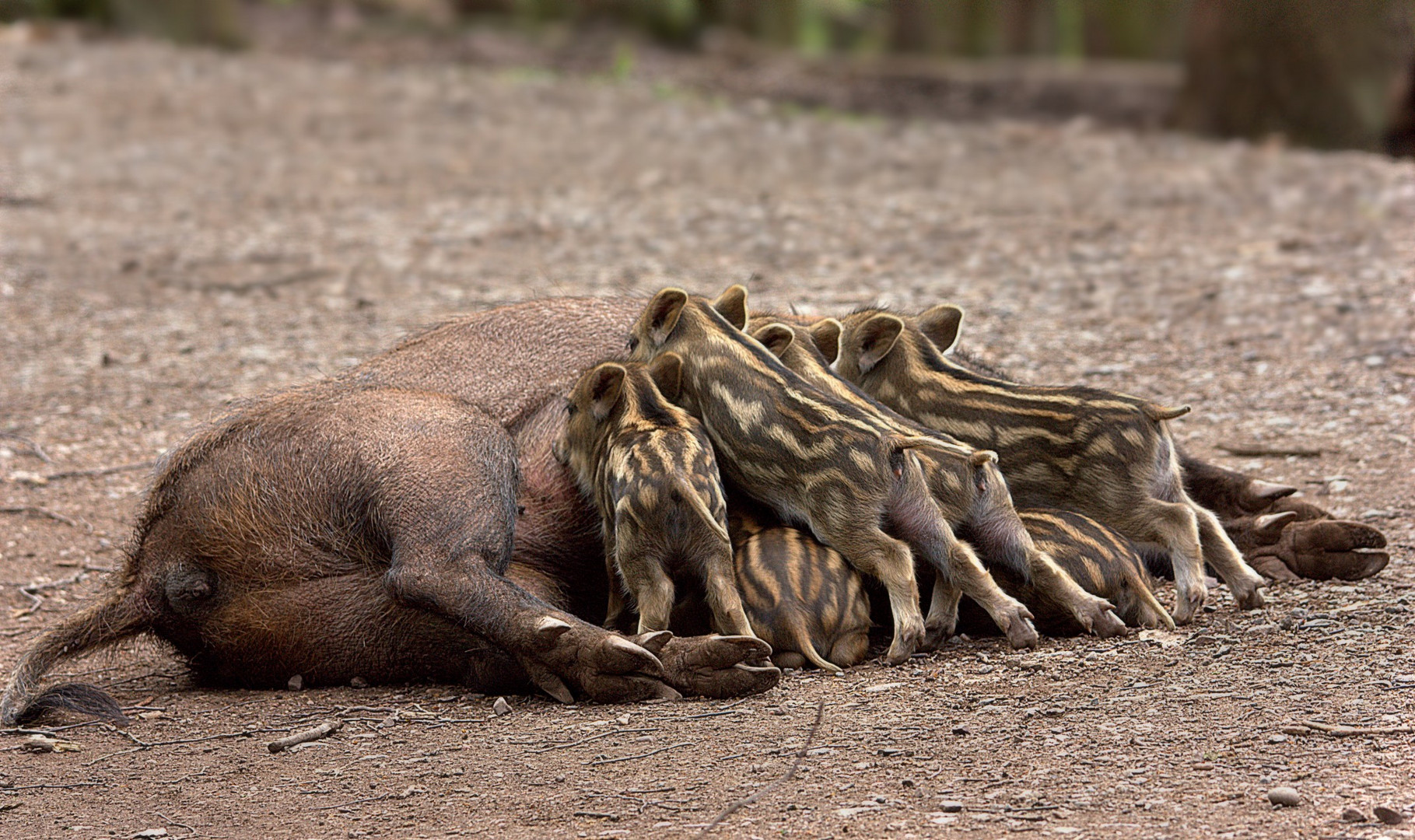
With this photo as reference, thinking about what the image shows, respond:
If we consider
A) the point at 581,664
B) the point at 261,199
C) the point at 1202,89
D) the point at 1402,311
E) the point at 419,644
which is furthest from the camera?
the point at 1202,89

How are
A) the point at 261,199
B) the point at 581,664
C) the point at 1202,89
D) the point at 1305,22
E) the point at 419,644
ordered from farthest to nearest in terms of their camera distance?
the point at 1202,89, the point at 1305,22, the point at 261,199, the point at 419,644, the point at 581,664

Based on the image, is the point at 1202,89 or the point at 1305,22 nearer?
the point at 1305,22

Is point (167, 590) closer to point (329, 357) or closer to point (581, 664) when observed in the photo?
point (581, 664)

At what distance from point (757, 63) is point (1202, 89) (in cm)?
899

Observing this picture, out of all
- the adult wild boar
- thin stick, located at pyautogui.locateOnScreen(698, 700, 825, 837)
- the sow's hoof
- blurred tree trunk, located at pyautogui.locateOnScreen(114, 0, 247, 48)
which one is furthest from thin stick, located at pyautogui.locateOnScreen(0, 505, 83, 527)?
blurred tree trunk, located at pyautogui.locateOnScreen(114, 0, 247, 48)

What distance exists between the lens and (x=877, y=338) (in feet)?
15.2

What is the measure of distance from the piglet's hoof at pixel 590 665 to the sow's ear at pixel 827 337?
50.8 inches

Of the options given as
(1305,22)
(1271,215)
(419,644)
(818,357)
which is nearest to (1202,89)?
(1305,22)

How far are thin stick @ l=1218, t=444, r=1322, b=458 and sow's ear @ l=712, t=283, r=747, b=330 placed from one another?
7.53 ft

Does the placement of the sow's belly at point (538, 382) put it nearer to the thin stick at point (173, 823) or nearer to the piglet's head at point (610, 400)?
the piglet's head at point (610, 400)

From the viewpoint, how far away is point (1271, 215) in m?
9.70

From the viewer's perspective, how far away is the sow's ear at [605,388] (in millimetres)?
4312

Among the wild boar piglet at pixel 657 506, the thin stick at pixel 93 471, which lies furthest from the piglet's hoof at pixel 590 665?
the thin stick at pixel 93 471

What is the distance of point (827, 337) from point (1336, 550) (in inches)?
64.4
